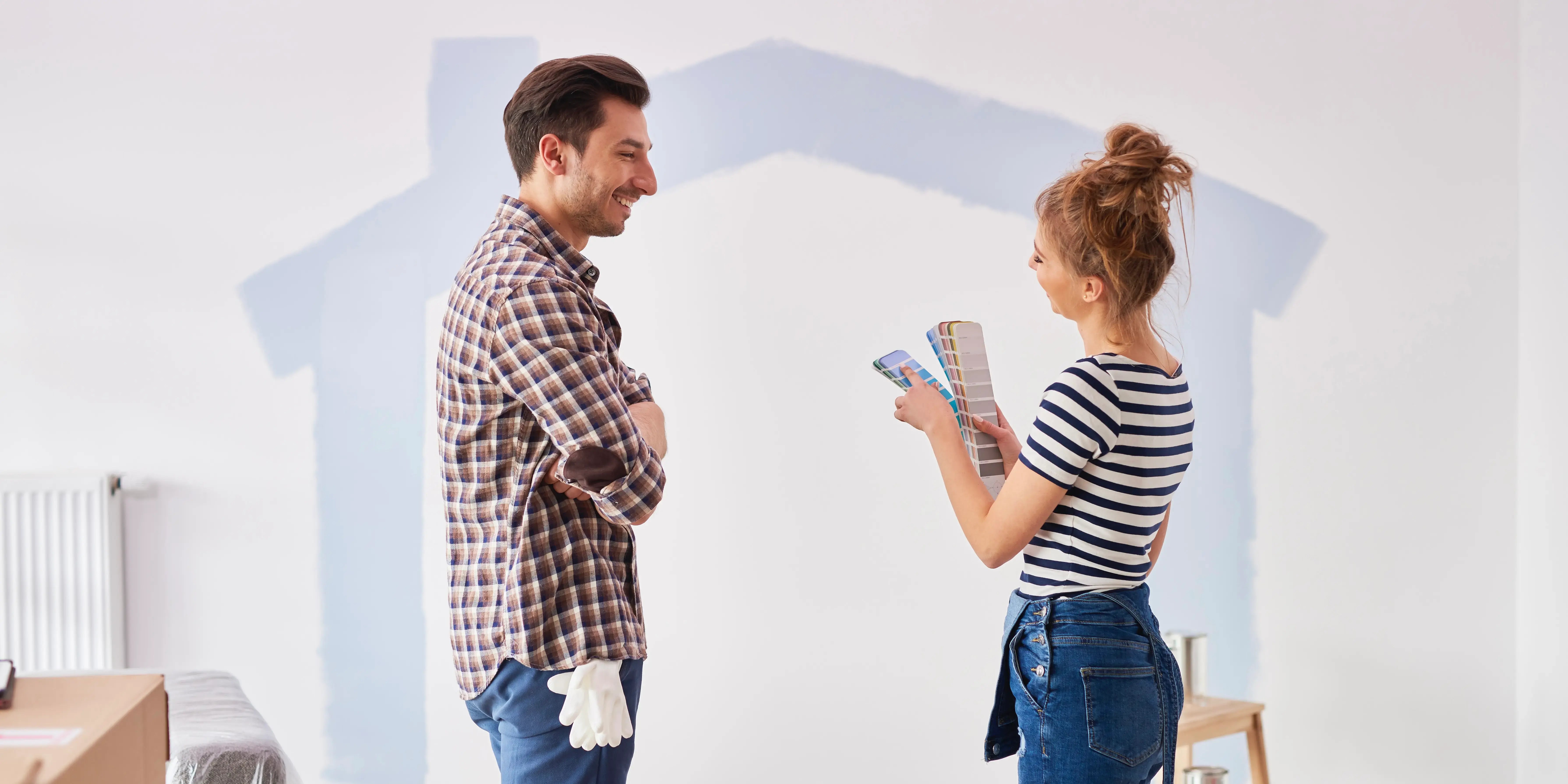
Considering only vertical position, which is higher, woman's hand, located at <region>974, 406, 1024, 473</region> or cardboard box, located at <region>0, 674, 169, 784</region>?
woman's hand, located at <region>974, 406, 1024, 473</region>

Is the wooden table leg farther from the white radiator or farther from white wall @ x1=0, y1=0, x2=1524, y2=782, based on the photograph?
→ the white radiator

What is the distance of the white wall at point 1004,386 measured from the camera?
215 centimetres

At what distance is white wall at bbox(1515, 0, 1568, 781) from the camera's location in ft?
7.14

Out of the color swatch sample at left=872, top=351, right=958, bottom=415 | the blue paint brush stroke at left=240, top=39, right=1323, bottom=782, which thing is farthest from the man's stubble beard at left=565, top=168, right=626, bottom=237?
the blue paint brush stroke at left=240, top=39, right=1323, bottom=782

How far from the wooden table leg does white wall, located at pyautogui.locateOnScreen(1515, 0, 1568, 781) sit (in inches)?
25.4

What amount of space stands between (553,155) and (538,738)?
2.15 ft

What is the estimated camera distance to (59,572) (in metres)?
2.00

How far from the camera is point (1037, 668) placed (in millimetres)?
1112

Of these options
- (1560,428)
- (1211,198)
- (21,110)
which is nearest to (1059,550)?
(1211,198)

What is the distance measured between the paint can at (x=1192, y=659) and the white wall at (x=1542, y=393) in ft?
2.46

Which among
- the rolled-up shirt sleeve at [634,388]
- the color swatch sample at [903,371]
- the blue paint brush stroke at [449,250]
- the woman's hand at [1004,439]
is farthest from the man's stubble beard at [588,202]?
the blue paint brush stroke at [449,250]

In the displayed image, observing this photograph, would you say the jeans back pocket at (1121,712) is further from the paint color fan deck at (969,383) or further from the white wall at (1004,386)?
the white wall at (1004,386)

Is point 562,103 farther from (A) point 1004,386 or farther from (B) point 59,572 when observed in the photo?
(B) point 59,572

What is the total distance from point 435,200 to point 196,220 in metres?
0.46
